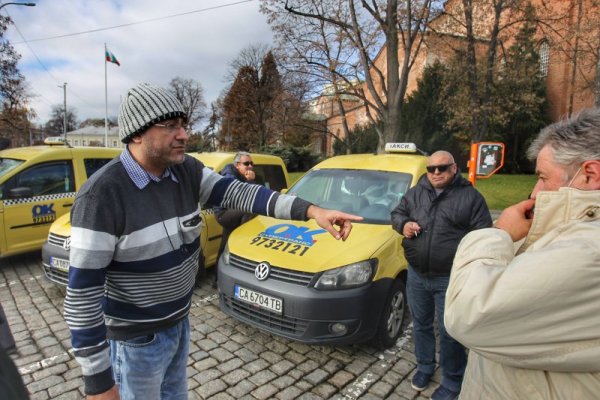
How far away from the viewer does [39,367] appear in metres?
3.20

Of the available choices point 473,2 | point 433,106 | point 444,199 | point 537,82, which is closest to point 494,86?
point 473,2

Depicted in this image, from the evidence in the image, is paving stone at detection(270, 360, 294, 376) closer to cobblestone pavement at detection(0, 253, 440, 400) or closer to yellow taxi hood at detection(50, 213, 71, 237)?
cobblestone pavement at detection(0, 253, 440, 400)

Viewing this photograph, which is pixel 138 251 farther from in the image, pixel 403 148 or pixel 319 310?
pixel 403 148

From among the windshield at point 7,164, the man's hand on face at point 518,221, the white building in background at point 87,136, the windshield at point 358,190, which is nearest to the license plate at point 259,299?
the windshield at point 358,190

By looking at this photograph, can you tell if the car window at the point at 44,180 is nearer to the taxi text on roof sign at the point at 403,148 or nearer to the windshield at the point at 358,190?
the windshield at the point at 358,190

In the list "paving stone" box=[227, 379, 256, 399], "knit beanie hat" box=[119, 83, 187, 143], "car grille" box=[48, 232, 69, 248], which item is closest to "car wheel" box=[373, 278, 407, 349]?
"paving stone" box=[227, 379, 256, 399]

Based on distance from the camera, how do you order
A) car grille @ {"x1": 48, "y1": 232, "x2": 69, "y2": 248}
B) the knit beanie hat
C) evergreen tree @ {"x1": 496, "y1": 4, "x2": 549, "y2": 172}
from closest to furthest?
the knit beanie hat < car grille @ {"x1": 48, "y1": 232, "x2": 69, "y2": 248} < evergreen tree @ {"x1": 496, "y1": 4, "x2": 549, "y2": 172}

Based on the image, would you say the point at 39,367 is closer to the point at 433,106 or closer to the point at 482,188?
the point at 482,188

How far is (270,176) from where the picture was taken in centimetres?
631

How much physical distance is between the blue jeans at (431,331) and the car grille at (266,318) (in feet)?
3.05

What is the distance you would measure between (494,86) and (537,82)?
37.4 feet

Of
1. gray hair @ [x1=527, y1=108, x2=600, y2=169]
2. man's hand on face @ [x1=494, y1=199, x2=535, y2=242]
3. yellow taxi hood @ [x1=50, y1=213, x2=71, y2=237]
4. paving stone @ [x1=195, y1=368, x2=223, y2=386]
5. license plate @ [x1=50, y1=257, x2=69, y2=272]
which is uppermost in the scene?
gray hair @ [x1=527, y1=108, x2=600, y2=169]

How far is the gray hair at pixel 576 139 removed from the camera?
114 cm

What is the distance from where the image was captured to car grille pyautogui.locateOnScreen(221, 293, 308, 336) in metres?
3.15
